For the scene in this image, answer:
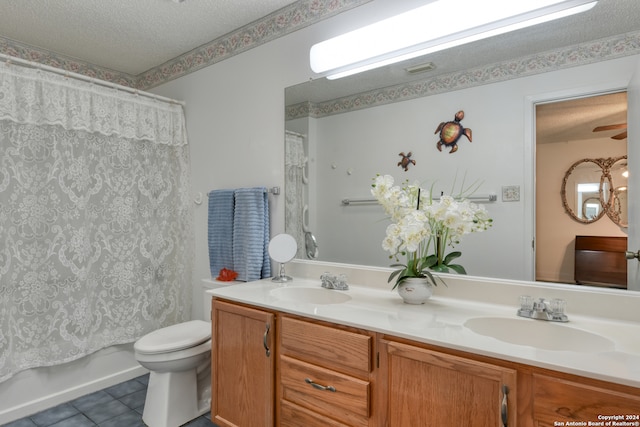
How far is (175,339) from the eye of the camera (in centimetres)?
196

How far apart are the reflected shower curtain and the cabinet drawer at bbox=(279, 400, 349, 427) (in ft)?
2.78

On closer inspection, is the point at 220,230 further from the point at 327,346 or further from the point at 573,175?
the point at 573,175

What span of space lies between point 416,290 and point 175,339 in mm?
1356

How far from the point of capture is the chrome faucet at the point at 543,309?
4.04 feet

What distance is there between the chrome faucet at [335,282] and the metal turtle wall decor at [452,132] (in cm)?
78

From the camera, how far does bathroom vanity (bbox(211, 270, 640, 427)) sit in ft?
2.93

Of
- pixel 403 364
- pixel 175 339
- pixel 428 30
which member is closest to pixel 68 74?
pixel 175 339

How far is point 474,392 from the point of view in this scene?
100 cm

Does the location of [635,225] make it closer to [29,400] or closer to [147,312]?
[147,312]

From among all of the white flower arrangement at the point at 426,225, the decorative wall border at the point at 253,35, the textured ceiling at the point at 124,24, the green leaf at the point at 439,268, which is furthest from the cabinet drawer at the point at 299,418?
the textured ceiling at the point at 124,24

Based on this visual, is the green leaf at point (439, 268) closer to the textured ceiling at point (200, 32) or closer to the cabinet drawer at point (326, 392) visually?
the cabinet drawer at point (326, 392)

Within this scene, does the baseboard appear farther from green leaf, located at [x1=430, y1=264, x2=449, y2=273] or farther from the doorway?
the doorway

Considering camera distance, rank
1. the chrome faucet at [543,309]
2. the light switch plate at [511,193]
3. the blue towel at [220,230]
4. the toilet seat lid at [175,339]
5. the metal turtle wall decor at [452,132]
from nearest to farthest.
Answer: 1. the chrome faucet at [543,309]
2. the light switch plate at [511,193]
3. the metal turtle wall decor at [452,132]
4. the toilet seat lid at [175,339]
5. the blue towel at [220,230]

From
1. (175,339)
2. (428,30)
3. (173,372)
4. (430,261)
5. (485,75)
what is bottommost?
(173,372)
